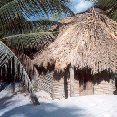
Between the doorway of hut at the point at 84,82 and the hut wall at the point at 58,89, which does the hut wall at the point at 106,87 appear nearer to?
the doorway of hut at the point at 84,82

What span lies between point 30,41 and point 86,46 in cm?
215

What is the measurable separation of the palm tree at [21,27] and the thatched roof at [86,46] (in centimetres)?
90

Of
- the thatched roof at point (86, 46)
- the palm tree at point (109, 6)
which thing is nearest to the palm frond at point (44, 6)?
the thatched roof at point (86, 46)

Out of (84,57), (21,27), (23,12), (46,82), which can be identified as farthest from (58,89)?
(23,12)

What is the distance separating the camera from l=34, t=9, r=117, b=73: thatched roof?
51.4ft

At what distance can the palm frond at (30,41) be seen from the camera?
14.9m

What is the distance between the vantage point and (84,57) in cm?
1571

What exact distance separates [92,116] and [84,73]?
17.2ft

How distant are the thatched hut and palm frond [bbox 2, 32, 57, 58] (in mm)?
292

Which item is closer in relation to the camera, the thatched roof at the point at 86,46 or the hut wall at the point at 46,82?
the thatched roof at the point at 86,46

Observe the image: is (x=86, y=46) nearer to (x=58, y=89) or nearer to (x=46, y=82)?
(x=58, y=89)

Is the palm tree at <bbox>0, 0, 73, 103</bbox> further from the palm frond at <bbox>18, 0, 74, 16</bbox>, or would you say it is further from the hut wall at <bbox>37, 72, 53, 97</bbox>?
the hut wall at <bbox>37, 72, 53, 97</bbox>

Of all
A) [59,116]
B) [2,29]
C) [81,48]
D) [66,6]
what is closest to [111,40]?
[81,48]

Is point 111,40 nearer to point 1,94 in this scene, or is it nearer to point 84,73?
point 84,73
